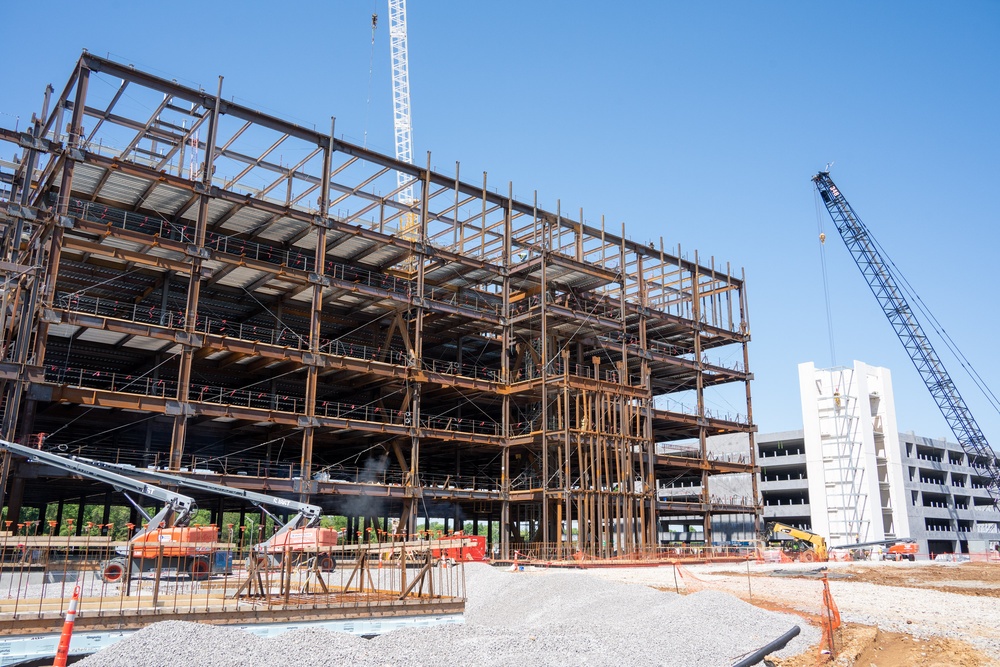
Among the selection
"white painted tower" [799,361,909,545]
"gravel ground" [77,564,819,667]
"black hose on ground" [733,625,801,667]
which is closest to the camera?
"gravel ground" [77,564,819,667]

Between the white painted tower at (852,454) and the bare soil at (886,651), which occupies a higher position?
the white painted tower at (852,454)

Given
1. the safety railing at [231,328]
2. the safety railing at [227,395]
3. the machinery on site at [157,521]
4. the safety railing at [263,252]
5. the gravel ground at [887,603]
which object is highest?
the safety railing at [263,252]

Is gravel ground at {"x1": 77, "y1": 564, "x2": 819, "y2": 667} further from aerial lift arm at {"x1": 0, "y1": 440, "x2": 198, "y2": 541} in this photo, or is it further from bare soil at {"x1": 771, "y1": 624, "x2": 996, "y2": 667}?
aerial lift arm at {"x1": 0, "y1": 440, "x2": 198, "y2": 541}

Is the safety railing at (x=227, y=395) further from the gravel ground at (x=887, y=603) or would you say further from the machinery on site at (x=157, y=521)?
the gravel ground at (x=887, y=603)

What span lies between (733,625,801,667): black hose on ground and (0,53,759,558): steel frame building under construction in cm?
2802

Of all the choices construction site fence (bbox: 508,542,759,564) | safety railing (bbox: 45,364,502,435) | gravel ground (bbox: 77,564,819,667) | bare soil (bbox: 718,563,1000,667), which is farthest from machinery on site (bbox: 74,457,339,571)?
bare soil (bbox: 718,563,1000,667)

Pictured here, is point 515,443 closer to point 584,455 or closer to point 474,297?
point 584,455

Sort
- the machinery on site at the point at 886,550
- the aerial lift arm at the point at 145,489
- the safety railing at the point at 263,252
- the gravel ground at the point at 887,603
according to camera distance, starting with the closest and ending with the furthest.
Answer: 1. the gravel ground at the point at 887,603
2. the aerial lift arm at the point at 145,489
3. the safety railing at the point at 263,252
4. the machinery on site at the point at 886,550

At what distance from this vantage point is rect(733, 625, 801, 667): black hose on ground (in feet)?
55.2

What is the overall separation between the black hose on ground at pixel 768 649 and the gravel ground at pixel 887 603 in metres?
3.63

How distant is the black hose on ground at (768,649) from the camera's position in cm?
1682

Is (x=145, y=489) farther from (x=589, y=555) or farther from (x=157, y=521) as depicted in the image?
(x=589, y=555)

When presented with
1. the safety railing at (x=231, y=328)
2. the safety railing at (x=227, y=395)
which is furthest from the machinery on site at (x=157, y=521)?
the safety railing at (x=231, y=328)

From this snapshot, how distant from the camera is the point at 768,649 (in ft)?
60.1
